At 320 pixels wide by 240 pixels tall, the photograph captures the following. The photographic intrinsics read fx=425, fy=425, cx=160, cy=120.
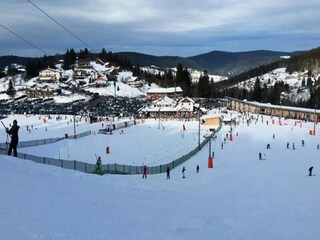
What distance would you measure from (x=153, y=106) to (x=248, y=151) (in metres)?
42.8

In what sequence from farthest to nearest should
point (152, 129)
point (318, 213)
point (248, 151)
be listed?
1. point (152, 129)
2. point (248, 151)
3. point (318, 213)

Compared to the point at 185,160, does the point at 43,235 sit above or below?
above

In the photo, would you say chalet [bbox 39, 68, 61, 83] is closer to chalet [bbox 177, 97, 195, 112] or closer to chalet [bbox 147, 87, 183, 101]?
chalet [bbox 147, 87, 183, 101]

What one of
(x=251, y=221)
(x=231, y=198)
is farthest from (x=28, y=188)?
(x=231, y=198)

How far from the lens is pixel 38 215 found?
10.5 meters

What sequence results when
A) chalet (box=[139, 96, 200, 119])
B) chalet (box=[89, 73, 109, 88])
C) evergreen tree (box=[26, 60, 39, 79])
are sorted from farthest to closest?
evergreen tree (box=[26, 60, 39, 79]) < chalet (box=[89, 73, 109, 88]) < chalet (box=[139, 96, 200, 119])

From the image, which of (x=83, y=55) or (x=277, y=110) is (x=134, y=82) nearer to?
(x=83, y=55)

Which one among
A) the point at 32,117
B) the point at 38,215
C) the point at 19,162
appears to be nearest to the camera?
the point at 38,215

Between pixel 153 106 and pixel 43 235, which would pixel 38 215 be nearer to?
pixel 43 235

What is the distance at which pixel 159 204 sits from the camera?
14883 mm

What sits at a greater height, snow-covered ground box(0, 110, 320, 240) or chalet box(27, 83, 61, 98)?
chalet box(27, 83, 61, 98)

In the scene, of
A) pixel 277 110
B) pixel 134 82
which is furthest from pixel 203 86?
pixel 277 110

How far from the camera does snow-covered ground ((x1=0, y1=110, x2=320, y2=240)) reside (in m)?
10.4

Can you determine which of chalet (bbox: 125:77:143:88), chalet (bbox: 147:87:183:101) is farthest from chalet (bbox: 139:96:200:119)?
chalet (bbox: 125:77:143:88)
